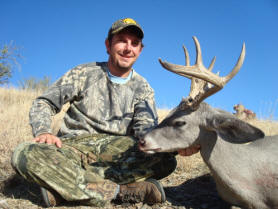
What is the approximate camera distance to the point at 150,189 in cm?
360

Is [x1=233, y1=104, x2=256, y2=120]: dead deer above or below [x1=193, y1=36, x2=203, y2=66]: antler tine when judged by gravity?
below

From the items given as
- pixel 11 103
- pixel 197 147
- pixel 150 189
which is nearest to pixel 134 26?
pixel 197 147

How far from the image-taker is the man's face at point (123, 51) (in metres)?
4.72

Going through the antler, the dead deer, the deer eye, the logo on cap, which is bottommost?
the dead deer

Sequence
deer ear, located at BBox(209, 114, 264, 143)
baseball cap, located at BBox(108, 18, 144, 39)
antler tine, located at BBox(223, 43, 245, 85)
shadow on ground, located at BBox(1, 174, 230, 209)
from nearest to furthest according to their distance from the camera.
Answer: deer ear, located at BBox(209, 114, 264, 143), antler tine, located at BBox(223, 43, 245, 85), shadow on ground, located at BBox(1, 174, 230, 209), baseball cap, located at BBox(108, 18, 144, 39)

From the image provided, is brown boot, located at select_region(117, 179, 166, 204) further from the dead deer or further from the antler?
the dead deer

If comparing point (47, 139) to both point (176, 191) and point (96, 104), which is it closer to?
point (96, 104)

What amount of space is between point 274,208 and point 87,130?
2670 millimetres

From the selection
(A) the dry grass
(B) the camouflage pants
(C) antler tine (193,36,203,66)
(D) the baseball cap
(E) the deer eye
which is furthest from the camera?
(D) the baseball cap

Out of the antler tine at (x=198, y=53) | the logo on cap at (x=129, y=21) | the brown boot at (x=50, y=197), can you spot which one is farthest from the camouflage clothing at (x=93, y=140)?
the antler tine at (x=198, y=53)

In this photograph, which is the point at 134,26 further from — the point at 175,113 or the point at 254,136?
the point at 254,136

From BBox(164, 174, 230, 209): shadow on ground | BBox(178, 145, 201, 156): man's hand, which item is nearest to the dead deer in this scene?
BBox(164, 174, 230, 209): shadow on ground

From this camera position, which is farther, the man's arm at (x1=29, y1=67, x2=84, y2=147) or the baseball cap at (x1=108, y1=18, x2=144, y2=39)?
the baseball cap at (x1=108, y1=18, x2=144, y2=39)

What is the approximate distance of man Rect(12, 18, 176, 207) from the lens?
130 inches
